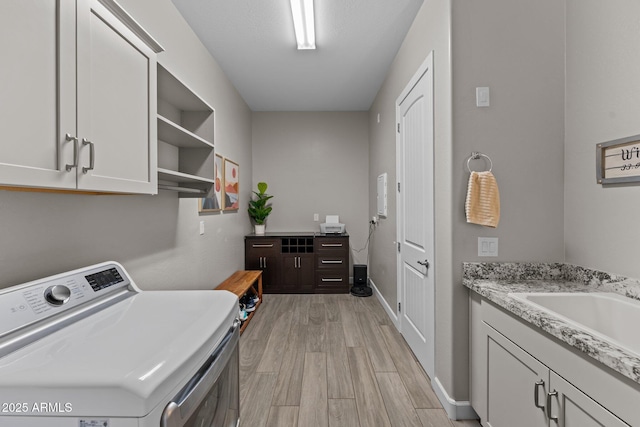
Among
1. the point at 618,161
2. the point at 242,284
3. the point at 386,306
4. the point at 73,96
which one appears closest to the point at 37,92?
the point at 73,96

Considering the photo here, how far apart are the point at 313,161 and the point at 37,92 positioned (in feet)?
13.6

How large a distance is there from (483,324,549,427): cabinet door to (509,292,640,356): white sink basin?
0.79ft

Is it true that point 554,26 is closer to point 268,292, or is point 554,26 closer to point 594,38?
point 594,38

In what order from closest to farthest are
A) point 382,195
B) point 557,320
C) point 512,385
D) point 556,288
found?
point 557,320 → point 512,385 → point 556,288 → point 382,195

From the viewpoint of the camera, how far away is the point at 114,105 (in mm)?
1196

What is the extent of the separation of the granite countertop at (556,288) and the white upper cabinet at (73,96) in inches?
67.0

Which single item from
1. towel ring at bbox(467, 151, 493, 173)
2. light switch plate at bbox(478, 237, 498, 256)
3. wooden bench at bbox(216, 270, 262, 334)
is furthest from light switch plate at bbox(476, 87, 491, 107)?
wooden bench at bbox(216, 270, 262, 334)

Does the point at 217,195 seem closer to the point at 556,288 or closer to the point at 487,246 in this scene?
the point at 487,246

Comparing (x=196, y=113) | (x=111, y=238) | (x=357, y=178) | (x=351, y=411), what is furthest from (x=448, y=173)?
(x=357, y=178)

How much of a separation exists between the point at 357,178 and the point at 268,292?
222cm

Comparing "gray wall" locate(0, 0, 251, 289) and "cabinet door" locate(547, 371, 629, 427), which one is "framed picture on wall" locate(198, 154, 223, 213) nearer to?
"gray wall" locate(0, 0, 251, 289)

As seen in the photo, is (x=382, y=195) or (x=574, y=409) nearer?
(x=574, y=409)

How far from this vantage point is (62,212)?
131cm

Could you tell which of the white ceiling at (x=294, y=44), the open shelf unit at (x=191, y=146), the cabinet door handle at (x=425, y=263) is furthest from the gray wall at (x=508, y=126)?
the open shelf unit at (x=191, y=146)
